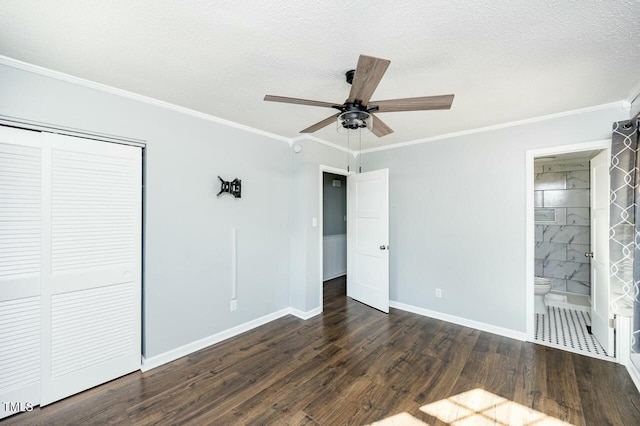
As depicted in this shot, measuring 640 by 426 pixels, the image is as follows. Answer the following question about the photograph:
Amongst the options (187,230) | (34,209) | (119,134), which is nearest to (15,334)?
(34,209)

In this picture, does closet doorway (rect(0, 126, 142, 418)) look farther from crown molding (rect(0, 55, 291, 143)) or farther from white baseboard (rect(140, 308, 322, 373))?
crown molding (rect(0, 55, 291, 143))

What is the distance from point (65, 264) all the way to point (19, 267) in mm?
238

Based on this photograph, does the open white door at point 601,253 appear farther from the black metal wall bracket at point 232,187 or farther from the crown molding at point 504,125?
the black metal wall bracket at point 232,187

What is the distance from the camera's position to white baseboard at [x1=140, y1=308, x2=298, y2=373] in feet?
8.15

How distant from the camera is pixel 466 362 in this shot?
260 cm

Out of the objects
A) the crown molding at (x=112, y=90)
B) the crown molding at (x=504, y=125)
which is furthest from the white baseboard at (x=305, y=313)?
the crown molding at (x=504, y=125)

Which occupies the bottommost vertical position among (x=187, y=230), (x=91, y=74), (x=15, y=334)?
(x=15, y=334)

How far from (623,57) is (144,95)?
3616mm

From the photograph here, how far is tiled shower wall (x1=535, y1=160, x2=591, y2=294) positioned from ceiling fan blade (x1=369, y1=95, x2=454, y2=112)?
153 inches

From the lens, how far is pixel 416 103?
5.91 feet

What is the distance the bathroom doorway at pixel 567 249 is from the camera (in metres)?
2.95

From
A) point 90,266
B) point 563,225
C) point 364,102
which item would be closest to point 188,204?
point 90,266

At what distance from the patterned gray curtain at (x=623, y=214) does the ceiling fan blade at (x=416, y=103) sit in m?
1.94

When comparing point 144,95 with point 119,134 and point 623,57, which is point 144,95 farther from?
point 623,57
